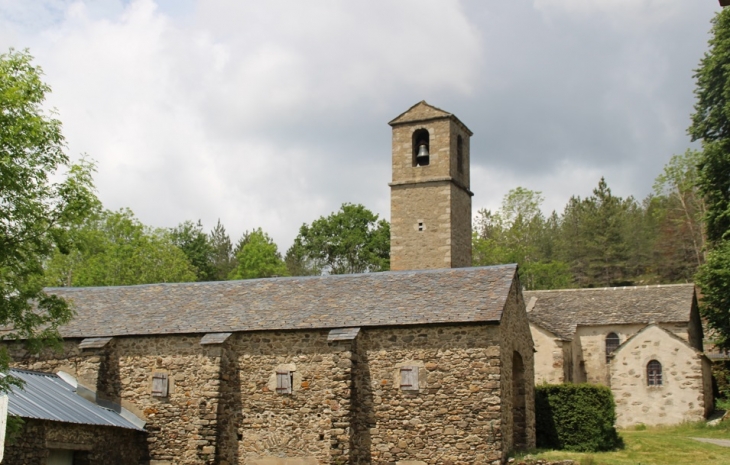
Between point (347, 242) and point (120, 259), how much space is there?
16.9m

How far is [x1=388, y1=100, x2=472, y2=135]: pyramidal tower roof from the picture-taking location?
33.7m

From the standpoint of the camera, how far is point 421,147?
33812 millimetres

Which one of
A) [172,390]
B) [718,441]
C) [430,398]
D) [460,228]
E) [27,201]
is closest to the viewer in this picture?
[27,201]

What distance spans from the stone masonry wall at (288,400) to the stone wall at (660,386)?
17.2 meters

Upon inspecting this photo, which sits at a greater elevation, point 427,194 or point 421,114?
point 421,114

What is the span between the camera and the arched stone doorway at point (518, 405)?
2334cm

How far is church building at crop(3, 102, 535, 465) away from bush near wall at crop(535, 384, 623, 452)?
844 mm

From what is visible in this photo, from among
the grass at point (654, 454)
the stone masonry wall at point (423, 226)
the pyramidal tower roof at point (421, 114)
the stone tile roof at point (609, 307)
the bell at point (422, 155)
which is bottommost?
the grass at point (654, 454)

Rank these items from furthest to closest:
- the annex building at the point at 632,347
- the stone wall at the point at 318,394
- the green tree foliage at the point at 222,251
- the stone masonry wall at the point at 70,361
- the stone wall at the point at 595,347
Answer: the green tree foliage at the point at 222,251 < the stone wall at the point at 595,347 < the annex building at the point at 632,347 < the stone masonry wall at the point at 70,361 < the stone wall at the point at 318,394

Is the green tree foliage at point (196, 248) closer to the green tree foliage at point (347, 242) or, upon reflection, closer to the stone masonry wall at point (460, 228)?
the green tree foliage at point (347, 242)

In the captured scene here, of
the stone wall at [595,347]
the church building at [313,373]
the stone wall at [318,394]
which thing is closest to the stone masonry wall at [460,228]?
the stone wall at [595,347]

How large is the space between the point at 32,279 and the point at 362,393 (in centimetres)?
1027

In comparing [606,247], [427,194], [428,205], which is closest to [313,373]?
[428,205]

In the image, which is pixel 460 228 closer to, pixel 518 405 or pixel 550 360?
pixel 550 360
